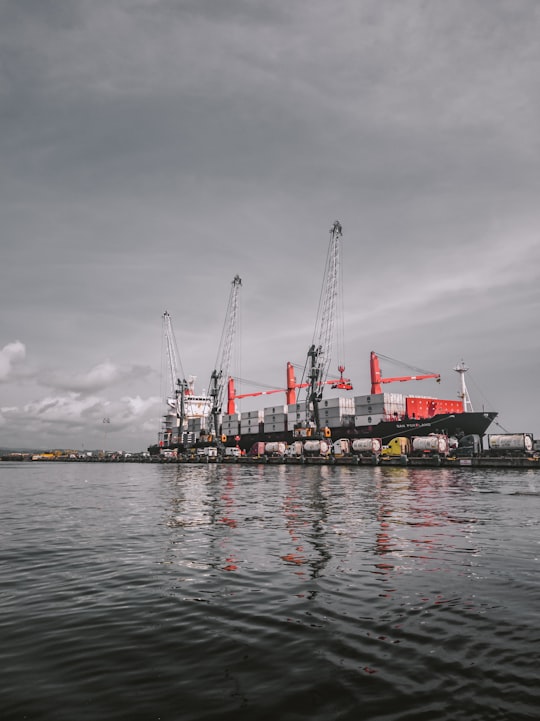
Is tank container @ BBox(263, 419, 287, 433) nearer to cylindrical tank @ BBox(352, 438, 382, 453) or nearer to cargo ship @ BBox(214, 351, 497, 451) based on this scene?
cargo ship @ BBox(214, 351, 497, 451)

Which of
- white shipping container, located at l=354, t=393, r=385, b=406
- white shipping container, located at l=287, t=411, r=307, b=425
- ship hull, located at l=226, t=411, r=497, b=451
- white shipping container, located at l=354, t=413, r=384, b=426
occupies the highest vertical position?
white shipping container, located at l=354, t=393, r=385, b=406

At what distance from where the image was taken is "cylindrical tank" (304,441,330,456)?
375ft

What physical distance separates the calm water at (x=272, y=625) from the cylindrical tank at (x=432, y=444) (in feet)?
257

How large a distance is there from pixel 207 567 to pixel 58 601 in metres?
4.40

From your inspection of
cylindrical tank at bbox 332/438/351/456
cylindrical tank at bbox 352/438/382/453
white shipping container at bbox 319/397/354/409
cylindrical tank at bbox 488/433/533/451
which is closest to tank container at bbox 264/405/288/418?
white shipping container at bbox 319/397/354/409

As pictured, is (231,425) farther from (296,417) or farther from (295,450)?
(295,450)

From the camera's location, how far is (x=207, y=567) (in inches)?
566

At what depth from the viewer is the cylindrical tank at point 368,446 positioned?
106938 millimetres

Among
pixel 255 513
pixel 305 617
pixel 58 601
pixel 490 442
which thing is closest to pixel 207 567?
pixel 58 601

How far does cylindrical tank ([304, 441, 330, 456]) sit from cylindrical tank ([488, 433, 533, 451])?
37.5 m

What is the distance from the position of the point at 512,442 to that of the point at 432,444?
1454 centimetres

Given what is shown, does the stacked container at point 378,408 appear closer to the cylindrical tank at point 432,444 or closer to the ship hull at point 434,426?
the ship hull at point 434,426

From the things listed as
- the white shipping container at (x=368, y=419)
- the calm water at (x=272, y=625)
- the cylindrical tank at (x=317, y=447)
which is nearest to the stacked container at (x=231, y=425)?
the cylindrical tank at (x=317, y=447)

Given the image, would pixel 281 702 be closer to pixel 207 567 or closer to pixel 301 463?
pixel 207 567
